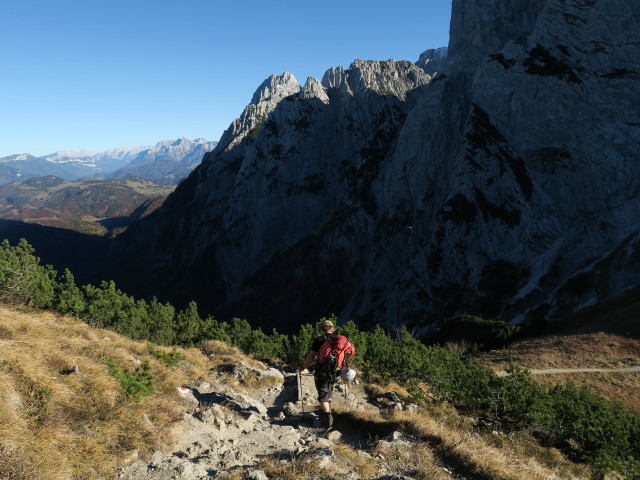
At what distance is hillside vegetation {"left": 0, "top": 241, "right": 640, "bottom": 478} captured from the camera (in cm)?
1080

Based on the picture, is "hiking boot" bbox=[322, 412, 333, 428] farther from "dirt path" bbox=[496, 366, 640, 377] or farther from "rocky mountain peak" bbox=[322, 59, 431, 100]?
"rocky mountain peak" bbox=[322, 59, 431, 100]

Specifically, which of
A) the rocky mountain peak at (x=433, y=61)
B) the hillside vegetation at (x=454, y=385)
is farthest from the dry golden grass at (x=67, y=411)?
the rocky mountain peak at (x=433, y=61)

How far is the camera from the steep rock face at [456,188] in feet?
178

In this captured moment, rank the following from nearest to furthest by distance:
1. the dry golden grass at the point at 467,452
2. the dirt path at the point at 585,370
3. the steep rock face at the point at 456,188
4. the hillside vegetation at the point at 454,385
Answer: the dry golden grass at the point at 467,452, the hillside vegetation at the point at 454,385, the dirt path at the point at 585,370, the steep rock face at the point at 456,188

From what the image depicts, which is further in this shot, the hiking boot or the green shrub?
the green shrub

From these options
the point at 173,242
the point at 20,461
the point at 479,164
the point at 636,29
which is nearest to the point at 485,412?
the point at 20,461

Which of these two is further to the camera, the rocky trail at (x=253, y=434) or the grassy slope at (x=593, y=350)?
the grassy slope at (x=593, y=350)

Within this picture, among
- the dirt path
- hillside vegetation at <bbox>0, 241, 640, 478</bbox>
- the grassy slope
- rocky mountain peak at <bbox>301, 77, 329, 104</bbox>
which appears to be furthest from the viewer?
rocky mountain peak at <bbox>301, 77, 329, 104</bbox>

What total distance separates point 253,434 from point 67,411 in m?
4.14

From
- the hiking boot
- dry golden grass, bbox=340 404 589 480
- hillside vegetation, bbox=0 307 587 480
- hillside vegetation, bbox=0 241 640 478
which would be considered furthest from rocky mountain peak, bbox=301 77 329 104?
the hiking boot

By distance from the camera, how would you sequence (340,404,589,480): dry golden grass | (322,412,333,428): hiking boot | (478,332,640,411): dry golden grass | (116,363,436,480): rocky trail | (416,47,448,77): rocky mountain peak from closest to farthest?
A: 1. (116,363,436,480): rocky trail
2. (340,404,589,480): dry golden grass
3. (322,412,333,428): hiking boot
4. (478,332,640,411): dry golden grass
5. (416,47,448,77): rocky mountain peak

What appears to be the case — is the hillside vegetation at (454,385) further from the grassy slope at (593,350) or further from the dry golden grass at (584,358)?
the grassy slope at (593,350)

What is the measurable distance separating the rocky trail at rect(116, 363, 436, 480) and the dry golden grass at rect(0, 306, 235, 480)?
441 millimetres

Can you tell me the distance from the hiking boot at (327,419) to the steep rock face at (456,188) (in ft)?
149
